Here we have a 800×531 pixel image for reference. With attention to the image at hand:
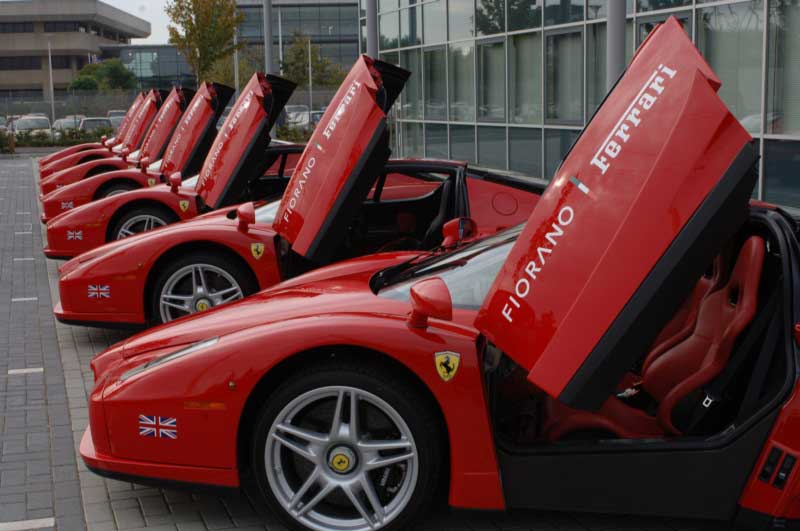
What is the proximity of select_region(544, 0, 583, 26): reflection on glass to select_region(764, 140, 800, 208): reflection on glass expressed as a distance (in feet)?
16.6

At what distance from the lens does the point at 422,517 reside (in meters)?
3.89

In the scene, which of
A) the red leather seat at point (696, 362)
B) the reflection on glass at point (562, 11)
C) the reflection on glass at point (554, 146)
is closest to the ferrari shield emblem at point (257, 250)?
the red leather seat at point (696, 362)

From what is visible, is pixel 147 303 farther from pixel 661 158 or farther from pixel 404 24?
pixel 404 24

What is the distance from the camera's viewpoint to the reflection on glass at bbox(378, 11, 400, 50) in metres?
23.5

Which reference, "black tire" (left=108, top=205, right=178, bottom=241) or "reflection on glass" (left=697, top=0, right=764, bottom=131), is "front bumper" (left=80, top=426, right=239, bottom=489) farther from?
"reflection on glass" (left=697, top=0, right=764, bottom=131)

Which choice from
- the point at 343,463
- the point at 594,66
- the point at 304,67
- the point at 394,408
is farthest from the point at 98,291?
the point at 304,67

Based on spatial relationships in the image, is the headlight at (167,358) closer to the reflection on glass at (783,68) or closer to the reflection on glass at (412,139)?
the reflection on glass at (783,68)

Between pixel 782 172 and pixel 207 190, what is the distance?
6051 mm

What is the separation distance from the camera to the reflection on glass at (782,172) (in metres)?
10.4

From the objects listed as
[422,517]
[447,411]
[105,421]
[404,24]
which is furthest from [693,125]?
[404,24]

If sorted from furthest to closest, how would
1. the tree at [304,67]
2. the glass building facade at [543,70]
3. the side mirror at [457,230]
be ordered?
the tree at [304,67], the glass building facade at [543,70], the side mirror at [457,230]

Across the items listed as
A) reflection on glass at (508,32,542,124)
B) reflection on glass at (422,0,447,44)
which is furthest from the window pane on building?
reflection on glass at (422,0,447,44)

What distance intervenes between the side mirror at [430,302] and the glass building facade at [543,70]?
302 inches

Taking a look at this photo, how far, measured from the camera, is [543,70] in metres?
16.3
